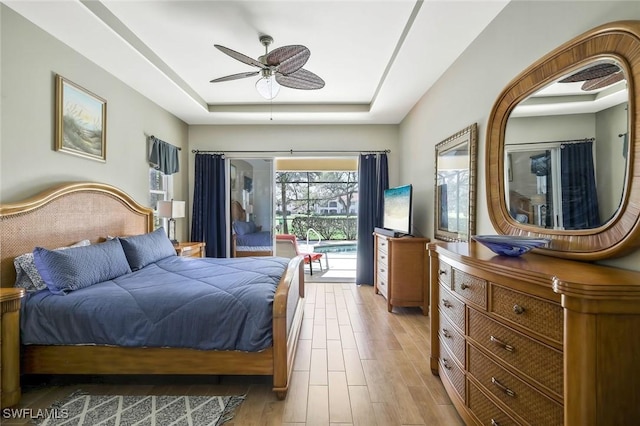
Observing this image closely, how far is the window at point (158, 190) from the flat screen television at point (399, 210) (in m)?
3.28

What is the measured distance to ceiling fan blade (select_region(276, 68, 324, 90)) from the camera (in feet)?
8.52

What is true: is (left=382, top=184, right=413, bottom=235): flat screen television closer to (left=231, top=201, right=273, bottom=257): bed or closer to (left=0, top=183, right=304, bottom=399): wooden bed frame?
(left=0, top=183, right=304, bottom=399): wooden bed frame

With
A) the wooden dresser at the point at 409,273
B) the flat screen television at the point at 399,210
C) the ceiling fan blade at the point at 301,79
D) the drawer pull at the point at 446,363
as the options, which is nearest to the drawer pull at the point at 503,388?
the drawer pull at the point at 446,363

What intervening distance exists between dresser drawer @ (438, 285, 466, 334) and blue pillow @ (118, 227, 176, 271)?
271cm

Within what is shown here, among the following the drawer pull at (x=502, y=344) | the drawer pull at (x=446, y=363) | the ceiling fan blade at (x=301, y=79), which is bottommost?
the drawer pull at (x=446, y=363)

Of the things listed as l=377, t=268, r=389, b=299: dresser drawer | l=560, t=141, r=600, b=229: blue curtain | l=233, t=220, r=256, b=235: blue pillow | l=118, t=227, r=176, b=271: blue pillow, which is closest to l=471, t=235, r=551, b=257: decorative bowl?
l=560, t=141, r=600, b=229: blue curtain

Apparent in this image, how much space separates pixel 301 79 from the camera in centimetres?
268

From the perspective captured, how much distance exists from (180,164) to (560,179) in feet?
15.7

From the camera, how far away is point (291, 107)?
4273 millimetres

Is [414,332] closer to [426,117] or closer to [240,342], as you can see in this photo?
[240,342]

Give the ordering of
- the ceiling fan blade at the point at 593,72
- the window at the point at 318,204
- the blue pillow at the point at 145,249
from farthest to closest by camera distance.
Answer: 1. the window at the point at 318,204
2. the blue pillow at the point at 145,249
3. the ceiling fan blade at the point at 593,72

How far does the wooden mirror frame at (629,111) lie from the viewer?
1.16 metres

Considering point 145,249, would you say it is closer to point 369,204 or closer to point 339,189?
point 369,204

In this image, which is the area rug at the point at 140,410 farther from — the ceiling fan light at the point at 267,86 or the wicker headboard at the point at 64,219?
the ceiling fan light at the point at 267,86
